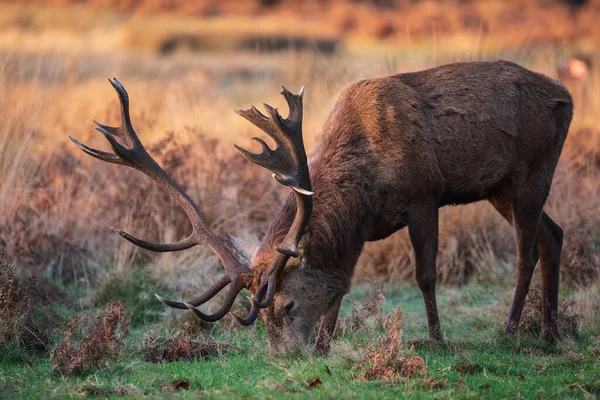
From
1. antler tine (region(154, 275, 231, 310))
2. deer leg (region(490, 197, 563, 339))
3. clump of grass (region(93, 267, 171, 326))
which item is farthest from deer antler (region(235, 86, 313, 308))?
clump of grass (region(93, 267, 171, 326))

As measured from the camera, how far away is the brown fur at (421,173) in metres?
7.73

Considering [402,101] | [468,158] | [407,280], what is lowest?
[407,280]

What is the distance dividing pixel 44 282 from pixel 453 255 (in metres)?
4.77

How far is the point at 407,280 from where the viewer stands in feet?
37.4

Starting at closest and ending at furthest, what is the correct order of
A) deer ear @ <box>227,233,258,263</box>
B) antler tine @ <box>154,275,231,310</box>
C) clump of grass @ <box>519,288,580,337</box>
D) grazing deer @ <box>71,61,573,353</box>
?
antler tine @ <box>154,275,231,310</box>, grazing deer @ <box>71,61,573,353</box>, deer ear @ <box>227,233,258,263</box>, clump of grass @ <box>519,288,580,337</box>

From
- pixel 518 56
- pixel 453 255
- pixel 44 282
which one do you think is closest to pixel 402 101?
pixel 453 255

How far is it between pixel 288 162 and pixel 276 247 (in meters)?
0.71

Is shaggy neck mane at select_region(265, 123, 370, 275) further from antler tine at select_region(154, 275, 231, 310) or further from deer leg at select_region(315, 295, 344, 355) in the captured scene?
antler tine at select_region(154, 275, 231, 310)

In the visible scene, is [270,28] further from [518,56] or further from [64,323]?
[64,323]

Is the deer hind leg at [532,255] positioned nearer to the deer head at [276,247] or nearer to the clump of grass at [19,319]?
the deer head at [276,247]

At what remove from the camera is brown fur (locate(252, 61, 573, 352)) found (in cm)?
773

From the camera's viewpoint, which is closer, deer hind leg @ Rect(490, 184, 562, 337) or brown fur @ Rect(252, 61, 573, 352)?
brown fur @ Rect(252, 61, 573, 352)

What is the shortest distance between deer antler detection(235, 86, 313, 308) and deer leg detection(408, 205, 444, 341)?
1.09 meters

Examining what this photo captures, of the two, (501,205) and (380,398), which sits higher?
(501,205)
